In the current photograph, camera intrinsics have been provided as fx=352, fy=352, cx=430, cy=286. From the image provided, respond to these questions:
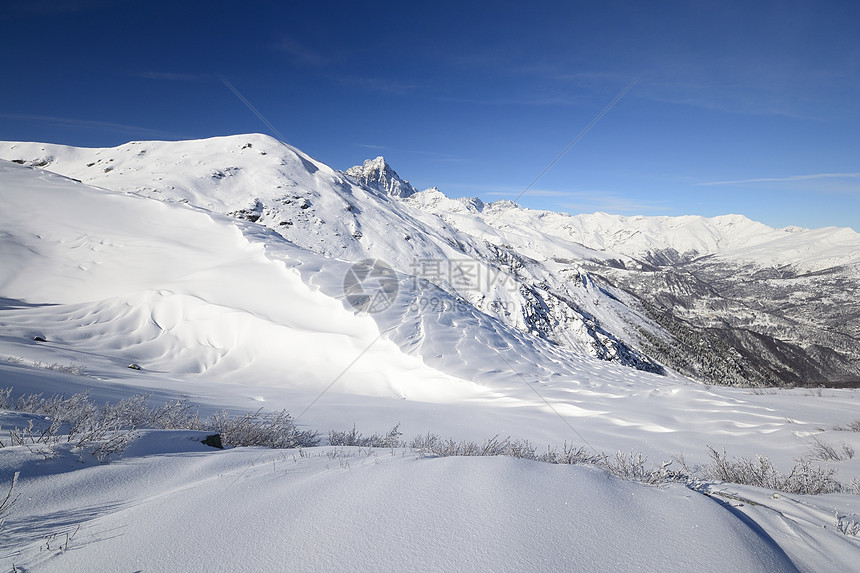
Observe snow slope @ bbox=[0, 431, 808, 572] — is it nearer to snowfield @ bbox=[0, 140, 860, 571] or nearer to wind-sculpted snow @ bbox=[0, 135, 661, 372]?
snowfield @ bbox=[0, 140, 860, 571]

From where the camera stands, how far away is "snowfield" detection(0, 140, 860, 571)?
1.52m

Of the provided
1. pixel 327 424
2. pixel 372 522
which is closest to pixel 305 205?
pixel 327 424

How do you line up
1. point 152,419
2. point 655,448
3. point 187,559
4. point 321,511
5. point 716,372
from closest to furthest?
point 187,559 → point 321,511 → point 152,419 → point 655,448 → point 716,372

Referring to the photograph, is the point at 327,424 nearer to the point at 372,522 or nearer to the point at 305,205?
the point at 372,522

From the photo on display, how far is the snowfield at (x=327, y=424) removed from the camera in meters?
1.52

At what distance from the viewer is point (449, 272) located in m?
34.2

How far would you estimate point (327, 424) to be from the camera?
15.6ft

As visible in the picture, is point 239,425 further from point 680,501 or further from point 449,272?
point 449,272

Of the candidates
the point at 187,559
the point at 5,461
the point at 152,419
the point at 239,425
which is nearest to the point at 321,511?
the point at 187,559

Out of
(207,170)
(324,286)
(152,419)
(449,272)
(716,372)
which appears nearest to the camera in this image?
(152,419)

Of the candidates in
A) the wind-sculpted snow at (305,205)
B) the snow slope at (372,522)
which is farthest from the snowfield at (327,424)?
the wind-sculpted snow at (305,205)

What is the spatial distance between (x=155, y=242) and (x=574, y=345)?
31860 millimetres

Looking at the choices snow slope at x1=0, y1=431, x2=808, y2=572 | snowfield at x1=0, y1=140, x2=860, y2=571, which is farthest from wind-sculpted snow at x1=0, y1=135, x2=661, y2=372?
snow slope at x1=0, y1=431, x2=808, y2=572

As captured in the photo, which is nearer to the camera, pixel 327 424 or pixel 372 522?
pixel 372 522
